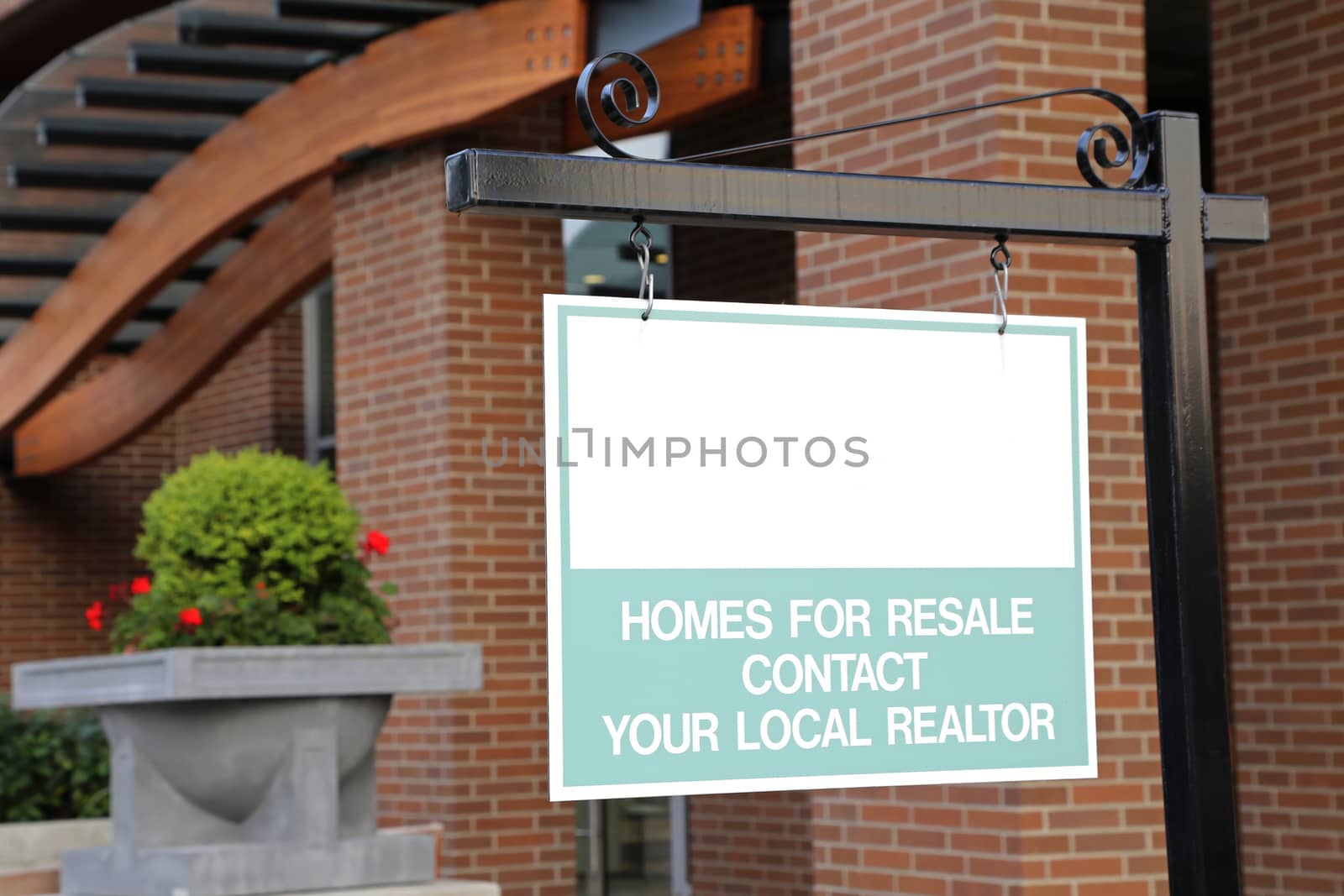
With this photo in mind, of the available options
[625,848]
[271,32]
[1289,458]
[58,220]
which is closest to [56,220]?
[58,220]

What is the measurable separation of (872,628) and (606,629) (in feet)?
1.27

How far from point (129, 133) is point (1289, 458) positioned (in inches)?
268

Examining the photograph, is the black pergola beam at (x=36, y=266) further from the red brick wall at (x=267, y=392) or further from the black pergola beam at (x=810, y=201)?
the black pergola beam at (x=810, y=201)

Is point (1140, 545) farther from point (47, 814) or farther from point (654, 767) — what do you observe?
point (47, 814)

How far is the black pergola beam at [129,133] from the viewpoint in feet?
35.1

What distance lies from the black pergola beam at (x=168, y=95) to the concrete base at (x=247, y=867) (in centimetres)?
460

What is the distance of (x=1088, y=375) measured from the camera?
224 inches

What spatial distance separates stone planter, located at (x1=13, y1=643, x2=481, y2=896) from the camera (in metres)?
6.96

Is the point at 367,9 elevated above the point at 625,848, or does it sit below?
above

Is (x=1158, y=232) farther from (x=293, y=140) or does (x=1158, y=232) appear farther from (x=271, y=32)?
(x=293, y=140)

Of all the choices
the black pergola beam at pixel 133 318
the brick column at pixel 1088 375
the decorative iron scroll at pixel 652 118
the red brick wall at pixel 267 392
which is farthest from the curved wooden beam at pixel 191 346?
the decorative iron scroll at pixel 652 118

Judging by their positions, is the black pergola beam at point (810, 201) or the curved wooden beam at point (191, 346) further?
the curved wooden beam at point (191, 346)

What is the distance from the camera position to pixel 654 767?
249 cm

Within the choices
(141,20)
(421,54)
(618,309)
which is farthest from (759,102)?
(618,309)
